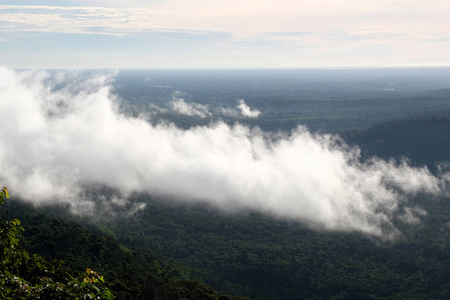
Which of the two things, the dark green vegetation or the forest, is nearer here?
the dark green vegetation

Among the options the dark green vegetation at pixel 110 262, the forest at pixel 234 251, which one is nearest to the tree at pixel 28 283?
the forest at pixel 234 251

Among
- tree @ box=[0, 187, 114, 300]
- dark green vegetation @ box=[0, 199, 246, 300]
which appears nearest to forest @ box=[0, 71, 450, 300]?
dark green vegetation @ box=[0, 199, 246, 300]

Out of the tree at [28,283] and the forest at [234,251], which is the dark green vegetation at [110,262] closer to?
the forest at [234,251]

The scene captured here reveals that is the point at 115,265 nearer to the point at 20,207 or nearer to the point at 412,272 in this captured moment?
the point at 20,207

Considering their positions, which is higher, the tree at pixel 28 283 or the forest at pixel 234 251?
the tree at pixel 28 283

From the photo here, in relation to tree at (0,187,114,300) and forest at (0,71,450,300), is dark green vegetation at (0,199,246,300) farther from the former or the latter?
tree at (0,187,114,300)

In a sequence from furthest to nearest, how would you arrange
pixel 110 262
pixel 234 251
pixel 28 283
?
pixel 234 251 < pixel 110 262 < pixel 28 283

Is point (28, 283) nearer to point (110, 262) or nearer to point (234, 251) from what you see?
point (110, 262)

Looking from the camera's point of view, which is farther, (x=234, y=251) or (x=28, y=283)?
(x=234, y=251)

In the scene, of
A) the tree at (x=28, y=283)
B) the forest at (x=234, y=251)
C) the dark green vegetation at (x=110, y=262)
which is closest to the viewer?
the tree at (x=28, y=283)

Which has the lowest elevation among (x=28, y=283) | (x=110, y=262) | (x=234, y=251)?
(x=234, y=251)

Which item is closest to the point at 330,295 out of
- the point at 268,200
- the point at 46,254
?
the point at 46,254

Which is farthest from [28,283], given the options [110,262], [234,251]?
[234,251]
